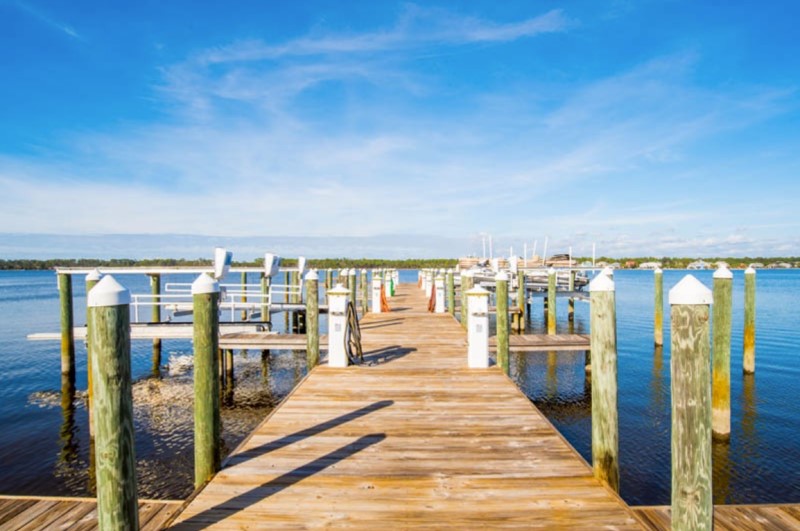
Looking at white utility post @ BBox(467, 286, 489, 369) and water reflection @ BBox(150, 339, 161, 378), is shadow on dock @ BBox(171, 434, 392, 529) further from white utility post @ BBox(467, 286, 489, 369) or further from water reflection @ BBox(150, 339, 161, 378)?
water reflection @ BBox(150, 339, 161, 378)

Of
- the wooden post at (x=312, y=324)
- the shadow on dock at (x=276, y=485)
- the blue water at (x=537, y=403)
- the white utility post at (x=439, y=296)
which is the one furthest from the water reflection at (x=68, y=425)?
the white utility post at (x=439, y=296)

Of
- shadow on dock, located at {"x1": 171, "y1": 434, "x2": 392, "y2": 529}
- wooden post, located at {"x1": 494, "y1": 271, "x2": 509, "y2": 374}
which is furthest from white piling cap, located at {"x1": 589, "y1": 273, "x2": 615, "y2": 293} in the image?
wooden post, located at {"x1": 494, "y1": 271, "x2": 509, "y2": 374}

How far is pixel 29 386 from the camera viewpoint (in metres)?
14.0

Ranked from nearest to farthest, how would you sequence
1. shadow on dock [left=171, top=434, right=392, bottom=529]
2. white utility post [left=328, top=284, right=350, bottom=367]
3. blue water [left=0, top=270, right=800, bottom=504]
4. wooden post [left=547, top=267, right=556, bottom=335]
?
1. shadow on dock [left=171, top=434, right=392, bottom=529]
2. blue water [left=0, top=270, right=800, bottom=504]
3. white utility post [left=328, top=284, right=350, bottom=367]
4. wooden post [left=547, top=267, right=556, bottom=335]

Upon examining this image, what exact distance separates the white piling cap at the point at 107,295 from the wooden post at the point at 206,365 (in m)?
0.99

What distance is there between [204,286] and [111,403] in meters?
1.34

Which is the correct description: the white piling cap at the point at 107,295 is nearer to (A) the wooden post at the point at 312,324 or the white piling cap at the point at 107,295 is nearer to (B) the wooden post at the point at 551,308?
(A) the wooden post at the point at 312,324

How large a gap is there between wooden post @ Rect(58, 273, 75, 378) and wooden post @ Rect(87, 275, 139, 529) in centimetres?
1221

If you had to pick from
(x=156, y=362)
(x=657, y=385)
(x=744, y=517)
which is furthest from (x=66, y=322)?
(x=657, y=385)

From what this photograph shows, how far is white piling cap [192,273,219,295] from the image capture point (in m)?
3.98

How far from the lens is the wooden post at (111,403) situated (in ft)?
9.42

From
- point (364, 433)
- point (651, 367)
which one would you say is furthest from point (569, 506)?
point (651, 367)

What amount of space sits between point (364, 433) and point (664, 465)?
611cm

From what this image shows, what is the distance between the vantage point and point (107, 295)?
2.91 metres
